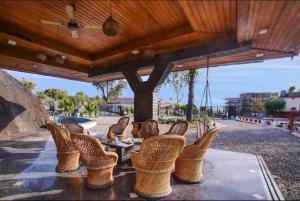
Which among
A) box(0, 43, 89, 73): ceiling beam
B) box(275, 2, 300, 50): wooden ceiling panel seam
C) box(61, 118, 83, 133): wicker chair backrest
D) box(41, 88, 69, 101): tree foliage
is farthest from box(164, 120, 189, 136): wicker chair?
box(41, 88, 69, 101): tree foliage

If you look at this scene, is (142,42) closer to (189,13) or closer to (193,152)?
(189,13)

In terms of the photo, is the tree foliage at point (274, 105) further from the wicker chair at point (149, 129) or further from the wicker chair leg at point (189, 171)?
the wicker chair leg at point (189, 171)

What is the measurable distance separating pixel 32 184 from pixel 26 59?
478cm

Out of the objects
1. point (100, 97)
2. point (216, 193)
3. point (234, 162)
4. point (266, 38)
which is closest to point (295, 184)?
point (234, 162)

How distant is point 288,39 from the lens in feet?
15.9

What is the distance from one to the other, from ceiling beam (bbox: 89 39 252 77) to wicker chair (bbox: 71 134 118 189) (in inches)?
141

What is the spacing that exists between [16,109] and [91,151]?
8158mm

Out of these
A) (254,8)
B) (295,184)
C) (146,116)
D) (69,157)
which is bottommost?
(295,184)

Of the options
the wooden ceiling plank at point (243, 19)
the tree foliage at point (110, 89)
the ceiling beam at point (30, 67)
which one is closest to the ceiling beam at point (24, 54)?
the ceiling beam at point (30, 67)

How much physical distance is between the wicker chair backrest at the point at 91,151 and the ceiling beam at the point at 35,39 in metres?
3.35

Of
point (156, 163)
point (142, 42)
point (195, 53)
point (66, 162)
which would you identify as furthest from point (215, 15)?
point (66, 162)

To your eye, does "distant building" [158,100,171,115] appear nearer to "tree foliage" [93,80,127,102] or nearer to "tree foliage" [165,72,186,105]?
"tree foliage" [165,72,186,105]

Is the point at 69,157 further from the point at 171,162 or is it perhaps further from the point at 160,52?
the point at 160,52

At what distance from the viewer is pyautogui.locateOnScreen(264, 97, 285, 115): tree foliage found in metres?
26.9
